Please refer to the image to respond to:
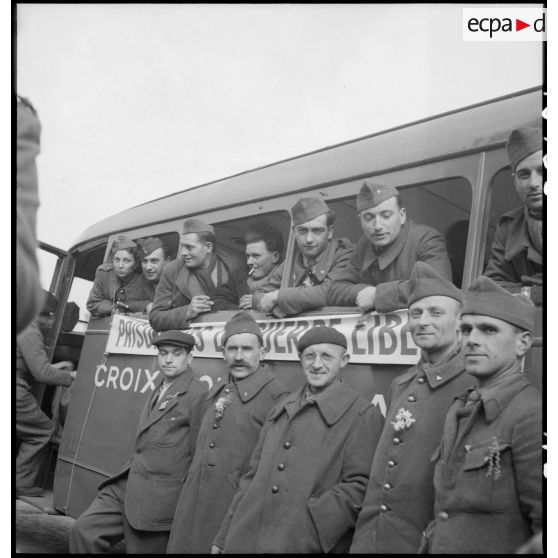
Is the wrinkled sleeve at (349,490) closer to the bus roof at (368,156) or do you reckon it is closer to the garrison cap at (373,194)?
the garrison cap at (373,194)

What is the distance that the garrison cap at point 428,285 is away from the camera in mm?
2629

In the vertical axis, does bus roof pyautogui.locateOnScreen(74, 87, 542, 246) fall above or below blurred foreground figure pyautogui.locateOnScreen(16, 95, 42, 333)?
above

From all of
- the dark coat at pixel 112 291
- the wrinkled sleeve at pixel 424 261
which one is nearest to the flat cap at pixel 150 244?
the dark coat at pixel 112 291

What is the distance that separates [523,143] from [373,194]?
0.75 metres

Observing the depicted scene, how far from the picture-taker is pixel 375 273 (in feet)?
9.90

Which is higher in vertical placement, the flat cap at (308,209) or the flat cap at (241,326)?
the flat cap at (308,209)

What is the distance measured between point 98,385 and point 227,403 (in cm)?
141

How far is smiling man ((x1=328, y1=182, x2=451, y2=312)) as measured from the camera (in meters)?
2.87

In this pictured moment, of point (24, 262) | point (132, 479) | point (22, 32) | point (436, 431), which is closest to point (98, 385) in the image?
point (132, 479)

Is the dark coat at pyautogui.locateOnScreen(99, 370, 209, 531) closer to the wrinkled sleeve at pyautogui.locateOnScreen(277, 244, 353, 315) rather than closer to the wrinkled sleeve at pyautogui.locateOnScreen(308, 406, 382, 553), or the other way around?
the wrinkled sleeve at pyautogui.locateOnScreen(277, 244, 353, 315)

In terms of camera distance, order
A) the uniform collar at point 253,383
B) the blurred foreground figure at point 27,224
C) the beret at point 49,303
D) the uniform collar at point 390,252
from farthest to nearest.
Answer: the beret at point 49,303 < the uniform collar at point 253,383 < the uniform collar at point 390,252 < the blurred foreground figure at point 27,224

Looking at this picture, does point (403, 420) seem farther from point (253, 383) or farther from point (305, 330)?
point (253, 383)

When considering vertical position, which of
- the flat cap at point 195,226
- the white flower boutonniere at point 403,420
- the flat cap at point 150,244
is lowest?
the white flower boutonniere at point 403,420

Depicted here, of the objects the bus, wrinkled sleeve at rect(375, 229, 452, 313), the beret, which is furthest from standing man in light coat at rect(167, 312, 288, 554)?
the beret
